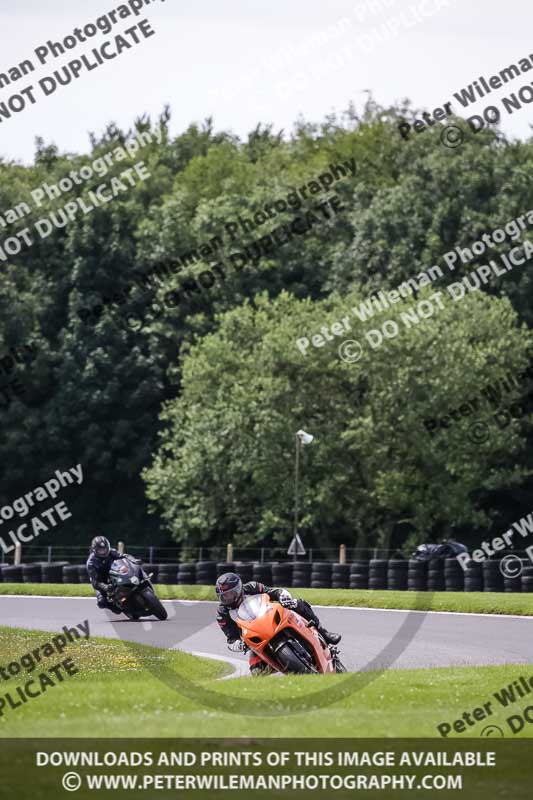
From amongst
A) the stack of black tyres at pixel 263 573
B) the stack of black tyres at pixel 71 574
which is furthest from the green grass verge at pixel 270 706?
the stack of black tyres at pixel 71 574

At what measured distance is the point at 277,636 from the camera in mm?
12258

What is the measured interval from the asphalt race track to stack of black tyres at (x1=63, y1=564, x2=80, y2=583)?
6.26 meters

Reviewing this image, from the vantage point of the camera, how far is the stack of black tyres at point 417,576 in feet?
97.1

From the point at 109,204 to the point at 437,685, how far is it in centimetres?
4932

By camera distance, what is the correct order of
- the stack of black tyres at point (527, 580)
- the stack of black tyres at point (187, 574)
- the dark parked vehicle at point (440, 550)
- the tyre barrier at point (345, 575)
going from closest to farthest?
the stack of black tyres at point (527, 580)
the tyre barrier at point (345, 575)
the stack of black tyres at point (187, 574)
the dark parked vehicle at point (440, 550)

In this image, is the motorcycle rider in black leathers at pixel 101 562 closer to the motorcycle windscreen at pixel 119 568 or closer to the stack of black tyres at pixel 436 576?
the motorcycle windscreen at pixel 119 568

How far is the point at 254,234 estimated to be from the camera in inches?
2269

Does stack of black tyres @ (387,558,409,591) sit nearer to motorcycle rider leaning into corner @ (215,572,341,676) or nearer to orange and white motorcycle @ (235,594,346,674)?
motorcycle rider leaning into corner @ (215,572,341,676)

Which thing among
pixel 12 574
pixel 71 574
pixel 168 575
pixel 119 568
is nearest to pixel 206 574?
pixel 168 575

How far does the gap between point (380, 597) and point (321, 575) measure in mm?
4633

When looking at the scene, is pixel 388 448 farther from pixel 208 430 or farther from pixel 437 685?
pixel 437 685

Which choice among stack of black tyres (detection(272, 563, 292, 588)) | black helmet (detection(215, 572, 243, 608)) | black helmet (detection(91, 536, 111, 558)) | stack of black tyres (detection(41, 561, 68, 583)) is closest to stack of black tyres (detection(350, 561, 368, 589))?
stack of black tyres (detection(272, 563, 292, 588))

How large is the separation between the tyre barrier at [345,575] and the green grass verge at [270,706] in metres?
15.5

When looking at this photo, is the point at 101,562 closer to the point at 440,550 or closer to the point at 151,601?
the point at 151,601
